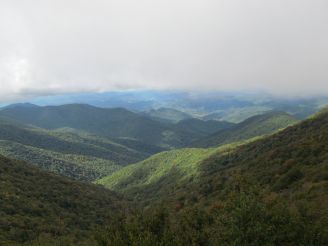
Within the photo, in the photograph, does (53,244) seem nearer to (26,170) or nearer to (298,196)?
(298,196)

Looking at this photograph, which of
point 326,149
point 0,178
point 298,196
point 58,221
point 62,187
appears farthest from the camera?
point 62,187

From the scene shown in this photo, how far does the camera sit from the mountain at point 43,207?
304ft

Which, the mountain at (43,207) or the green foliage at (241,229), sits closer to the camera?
the green foliage at (241,229)

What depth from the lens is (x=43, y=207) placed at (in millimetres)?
119125

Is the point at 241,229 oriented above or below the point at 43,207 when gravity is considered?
above

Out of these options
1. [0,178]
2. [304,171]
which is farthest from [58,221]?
[304,171]

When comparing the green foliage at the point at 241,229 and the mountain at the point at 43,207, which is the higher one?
the green foliage at the point at 241,229

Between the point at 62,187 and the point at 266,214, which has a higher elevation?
the point at 266,214

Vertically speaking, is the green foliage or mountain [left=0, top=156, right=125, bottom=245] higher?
the green foliage

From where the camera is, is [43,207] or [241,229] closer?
[241,229]

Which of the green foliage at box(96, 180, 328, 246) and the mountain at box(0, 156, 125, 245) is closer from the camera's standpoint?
the green foliage at box(96, 180, 328, 246)

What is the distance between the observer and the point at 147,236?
4003 cm

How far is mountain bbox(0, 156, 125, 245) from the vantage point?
92625mm

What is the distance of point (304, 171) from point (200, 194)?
147ft
